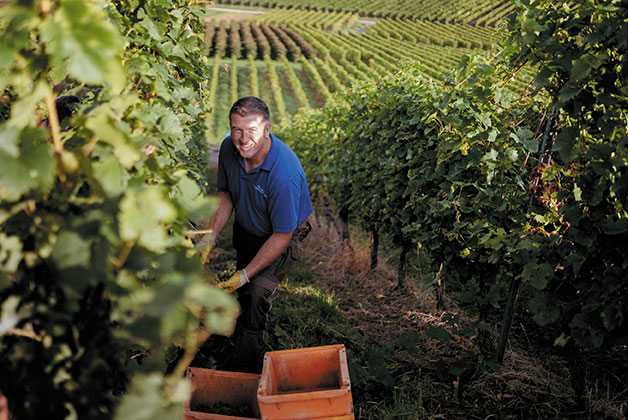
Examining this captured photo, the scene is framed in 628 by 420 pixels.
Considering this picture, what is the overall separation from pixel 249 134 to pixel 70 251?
1917mm

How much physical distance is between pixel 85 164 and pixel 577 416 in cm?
306

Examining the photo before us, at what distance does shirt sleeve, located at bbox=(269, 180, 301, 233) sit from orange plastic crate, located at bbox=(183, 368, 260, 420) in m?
0.87

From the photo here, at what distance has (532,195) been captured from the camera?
277cm

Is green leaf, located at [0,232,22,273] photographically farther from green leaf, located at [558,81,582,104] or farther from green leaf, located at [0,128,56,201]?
green leaf, located at [558,81,582,104]

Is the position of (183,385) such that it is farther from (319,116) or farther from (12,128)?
(319,116)

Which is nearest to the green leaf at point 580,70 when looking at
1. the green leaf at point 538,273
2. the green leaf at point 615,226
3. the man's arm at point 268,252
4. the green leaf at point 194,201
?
the green leaf at point 615,226

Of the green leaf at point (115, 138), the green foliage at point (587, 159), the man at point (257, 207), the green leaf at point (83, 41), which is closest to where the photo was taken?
the green leaf at point (83, 41)

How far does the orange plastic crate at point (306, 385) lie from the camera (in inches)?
77.7

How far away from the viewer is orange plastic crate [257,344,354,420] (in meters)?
1.97

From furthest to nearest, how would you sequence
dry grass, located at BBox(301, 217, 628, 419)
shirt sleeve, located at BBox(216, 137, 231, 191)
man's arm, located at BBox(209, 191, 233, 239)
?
shirt sleeve, located at BBox(216, 137, 231, 191)
man's arm, located at BBox(209, 191, 233, 239)
dry grass, located at BBox(301, 217, 628, 419)

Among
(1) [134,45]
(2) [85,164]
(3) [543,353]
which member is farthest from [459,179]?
(2) [85,164]

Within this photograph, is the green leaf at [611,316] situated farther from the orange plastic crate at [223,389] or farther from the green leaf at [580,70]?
the orange plastic crate at [223,389]

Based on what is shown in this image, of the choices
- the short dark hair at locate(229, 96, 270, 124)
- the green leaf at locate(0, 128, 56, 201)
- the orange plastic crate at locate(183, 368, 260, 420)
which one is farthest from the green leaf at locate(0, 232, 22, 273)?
the short dark hair at locate(229, 96, 270, 124)

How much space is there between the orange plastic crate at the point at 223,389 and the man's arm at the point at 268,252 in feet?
1.92
